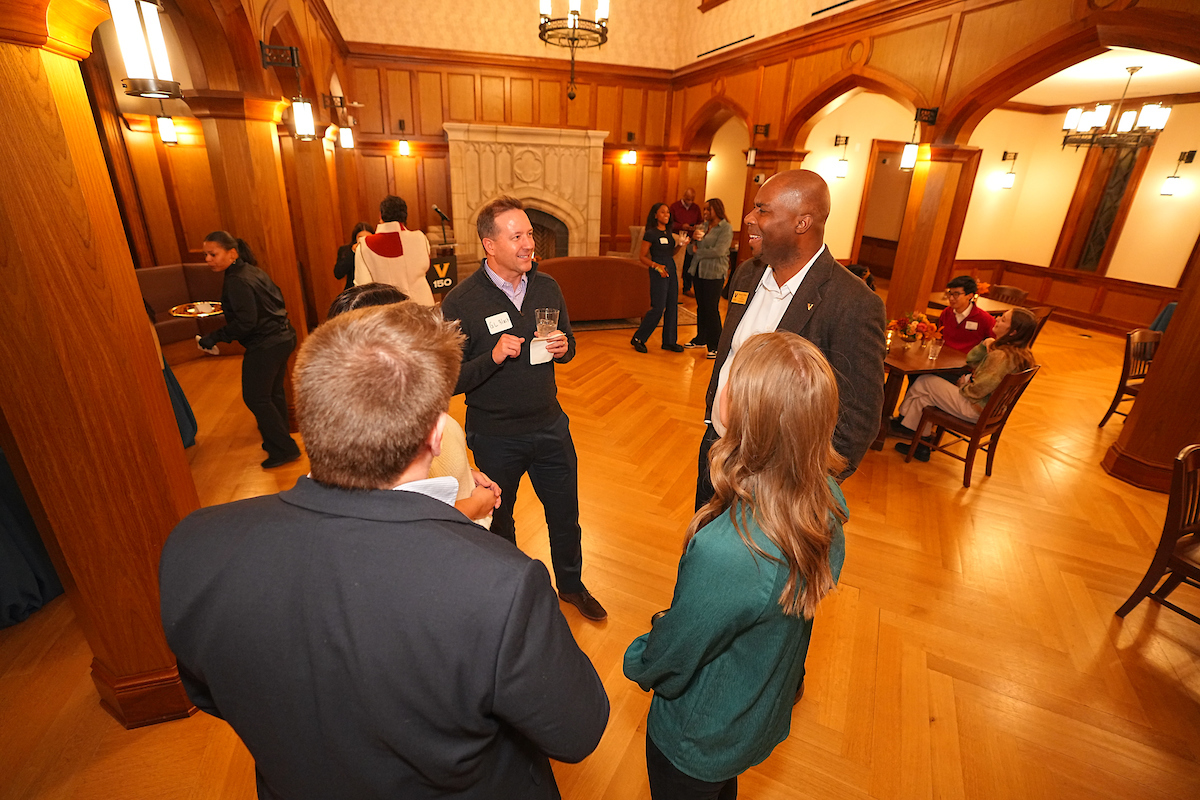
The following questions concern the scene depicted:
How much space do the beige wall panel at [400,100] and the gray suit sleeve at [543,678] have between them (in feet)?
38.2

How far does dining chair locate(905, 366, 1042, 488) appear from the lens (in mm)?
3512

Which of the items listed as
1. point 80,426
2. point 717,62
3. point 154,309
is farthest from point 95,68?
point 717,62

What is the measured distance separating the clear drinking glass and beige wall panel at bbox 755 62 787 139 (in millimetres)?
7723

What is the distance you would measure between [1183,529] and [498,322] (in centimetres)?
315

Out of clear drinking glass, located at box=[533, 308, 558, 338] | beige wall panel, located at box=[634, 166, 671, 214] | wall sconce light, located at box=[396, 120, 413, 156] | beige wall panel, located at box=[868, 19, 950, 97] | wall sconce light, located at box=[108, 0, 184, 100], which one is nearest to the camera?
wall sconce light, located at box=[108, 0, 184, 100]

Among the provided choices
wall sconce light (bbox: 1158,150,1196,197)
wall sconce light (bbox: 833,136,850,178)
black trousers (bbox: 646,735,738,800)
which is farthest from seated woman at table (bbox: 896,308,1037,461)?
wall sconce light (bbox: 833,136,850,178)

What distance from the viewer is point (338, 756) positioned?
29.1 inches

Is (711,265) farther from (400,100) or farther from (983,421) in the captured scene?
(400,100)

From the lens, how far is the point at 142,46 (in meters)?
1.80

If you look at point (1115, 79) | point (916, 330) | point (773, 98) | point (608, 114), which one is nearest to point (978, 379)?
point (916, 330)

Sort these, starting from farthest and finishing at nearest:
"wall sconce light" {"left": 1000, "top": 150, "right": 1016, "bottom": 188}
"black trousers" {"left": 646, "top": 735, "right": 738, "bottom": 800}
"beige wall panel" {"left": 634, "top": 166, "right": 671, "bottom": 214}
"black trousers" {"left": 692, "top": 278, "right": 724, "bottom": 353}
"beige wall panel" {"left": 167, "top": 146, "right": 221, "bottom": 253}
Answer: "beige wall panel" {"left": 634, "top": 166, "right": 671, "bottom": 214}
"wall sconce light" {"left": 1000, "top": 150, "right": 1016, "bottom": 188}
"beige wall panel" {"left": 167, "top": 146, "right": 221, "bottom": 253}
"black trousers" {"left": 692, "top": 278, "right": 724, "bottom": 353}
"black trousers" {"left": 646, "top": 735, "right": 738, "bottom": 800}

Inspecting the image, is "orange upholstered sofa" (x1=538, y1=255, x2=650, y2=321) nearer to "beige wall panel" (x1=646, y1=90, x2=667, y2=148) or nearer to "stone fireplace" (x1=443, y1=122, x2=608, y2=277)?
"stone fireplace" (x1=443, y1=122, x2=608, y2=277)

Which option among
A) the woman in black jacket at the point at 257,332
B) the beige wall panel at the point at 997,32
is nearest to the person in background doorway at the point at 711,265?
the beige wall panel at the point at 997,32

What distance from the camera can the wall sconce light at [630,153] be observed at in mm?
11273
